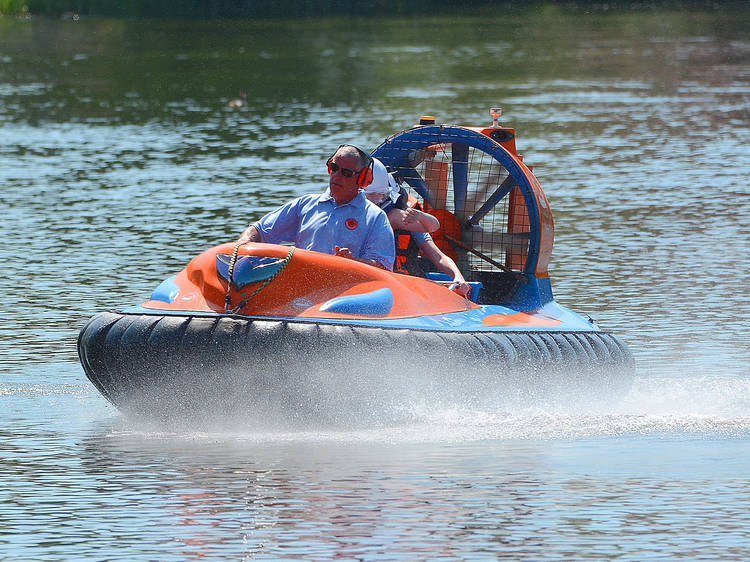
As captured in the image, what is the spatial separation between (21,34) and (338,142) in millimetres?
32127

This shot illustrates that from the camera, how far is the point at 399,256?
1023cm

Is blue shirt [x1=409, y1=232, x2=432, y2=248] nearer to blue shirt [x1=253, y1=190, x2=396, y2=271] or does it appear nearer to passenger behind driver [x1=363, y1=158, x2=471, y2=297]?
passenger behind driver [x1=363, y1=158, x2=471, y2=297]

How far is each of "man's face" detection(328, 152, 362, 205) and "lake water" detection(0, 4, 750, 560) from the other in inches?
46.4

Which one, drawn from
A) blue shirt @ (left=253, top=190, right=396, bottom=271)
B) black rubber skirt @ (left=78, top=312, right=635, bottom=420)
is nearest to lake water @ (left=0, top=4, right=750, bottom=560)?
black rubber skirt @ (left=78, top=312, right=635, bottom=420)

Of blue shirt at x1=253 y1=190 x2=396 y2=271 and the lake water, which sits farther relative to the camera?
blue shirt at x1=253 y1=190 x2=396 y2=271

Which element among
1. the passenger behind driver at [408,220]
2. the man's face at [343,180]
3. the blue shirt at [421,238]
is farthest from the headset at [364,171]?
the blue shirt at [421,238]

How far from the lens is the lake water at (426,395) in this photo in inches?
274

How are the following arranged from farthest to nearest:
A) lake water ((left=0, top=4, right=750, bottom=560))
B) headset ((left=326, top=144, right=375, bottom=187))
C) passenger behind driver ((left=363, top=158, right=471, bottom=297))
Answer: passenger behind driver ((left=363, top=158, right=471, bottom=297)), headset ((left=326, top=144, right=375, bottom=187)), lake water ((left=0, top=4, right=750, bottom=560))

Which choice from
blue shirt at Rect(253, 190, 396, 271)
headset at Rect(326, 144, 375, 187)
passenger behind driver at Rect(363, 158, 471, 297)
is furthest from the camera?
passenger behind driver at Rect(363, 158, 471, 297)

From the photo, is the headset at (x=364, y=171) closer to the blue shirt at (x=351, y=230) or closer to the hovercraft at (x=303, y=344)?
the blue shirt at (x=351, y=230)

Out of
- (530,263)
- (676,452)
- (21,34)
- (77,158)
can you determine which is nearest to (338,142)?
(77,158)

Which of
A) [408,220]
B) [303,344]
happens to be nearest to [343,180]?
[408,220]

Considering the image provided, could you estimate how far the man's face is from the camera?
9.04m

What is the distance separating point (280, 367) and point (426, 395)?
802 millimetres
